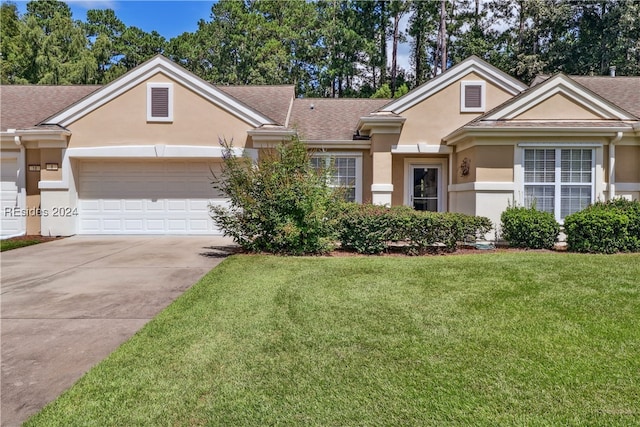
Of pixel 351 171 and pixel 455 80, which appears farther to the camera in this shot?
pixel 351 171

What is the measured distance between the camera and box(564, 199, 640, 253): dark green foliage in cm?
922

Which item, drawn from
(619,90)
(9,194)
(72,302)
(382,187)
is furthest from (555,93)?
(9,194)

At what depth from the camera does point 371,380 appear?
3506 millimetres

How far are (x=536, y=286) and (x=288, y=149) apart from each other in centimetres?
603

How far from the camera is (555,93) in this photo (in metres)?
11.3

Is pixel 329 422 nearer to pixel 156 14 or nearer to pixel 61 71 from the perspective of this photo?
pixel 156 14

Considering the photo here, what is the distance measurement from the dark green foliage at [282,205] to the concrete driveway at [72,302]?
1068mm

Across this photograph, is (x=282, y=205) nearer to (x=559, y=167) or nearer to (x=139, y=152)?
(x=139, y=152)

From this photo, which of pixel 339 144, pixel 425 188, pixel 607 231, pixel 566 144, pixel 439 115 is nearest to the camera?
pixel 607 231

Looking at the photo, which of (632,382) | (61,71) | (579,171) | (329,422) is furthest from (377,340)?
(61,71)

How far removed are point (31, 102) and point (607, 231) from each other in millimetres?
19663

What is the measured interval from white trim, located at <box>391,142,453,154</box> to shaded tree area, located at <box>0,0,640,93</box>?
20.3 m

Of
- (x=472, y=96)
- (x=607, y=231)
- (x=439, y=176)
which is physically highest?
(x=472, y=96)

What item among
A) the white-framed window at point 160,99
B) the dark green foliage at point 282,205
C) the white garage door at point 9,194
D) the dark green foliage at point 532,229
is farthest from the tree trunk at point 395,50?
the white garage door at point 9,194
